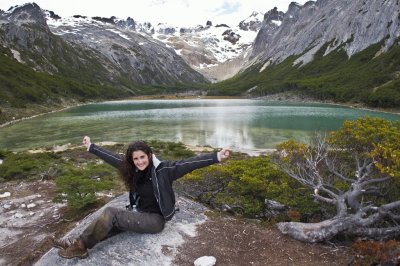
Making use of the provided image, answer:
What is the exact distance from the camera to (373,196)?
13.2 m

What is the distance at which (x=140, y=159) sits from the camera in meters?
9.20

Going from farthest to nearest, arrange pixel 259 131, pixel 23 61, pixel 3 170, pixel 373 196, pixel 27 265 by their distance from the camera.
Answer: pixel 23 61
pixel 259 131
pixel 3 170
pixel 373 196
pixel 27 265

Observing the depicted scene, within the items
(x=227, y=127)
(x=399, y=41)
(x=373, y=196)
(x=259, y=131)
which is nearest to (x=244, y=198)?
(x=373, y=196)

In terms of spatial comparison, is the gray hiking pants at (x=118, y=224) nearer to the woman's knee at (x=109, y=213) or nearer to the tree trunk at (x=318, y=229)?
the woman's knee at (x=109, y=213)

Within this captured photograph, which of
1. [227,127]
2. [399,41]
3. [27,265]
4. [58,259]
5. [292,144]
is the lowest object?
[227,127]

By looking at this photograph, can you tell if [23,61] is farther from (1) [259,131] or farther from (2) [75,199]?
(2) [75,199]

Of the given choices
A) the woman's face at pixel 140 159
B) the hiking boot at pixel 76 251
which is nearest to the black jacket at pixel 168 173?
the woman's face at pixel 140 159

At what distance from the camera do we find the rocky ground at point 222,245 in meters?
9.57

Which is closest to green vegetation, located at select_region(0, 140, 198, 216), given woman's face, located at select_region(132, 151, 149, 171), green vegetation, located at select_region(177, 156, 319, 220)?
green vegetation, located at select_region(177, 156, 319, 220)

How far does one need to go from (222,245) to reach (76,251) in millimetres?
3616

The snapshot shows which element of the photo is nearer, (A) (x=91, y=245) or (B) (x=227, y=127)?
(A) (x=91, y=245)

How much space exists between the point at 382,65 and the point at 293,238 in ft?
461

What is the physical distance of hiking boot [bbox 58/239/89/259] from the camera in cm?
902

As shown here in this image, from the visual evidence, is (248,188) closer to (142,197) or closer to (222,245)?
(222,245)
